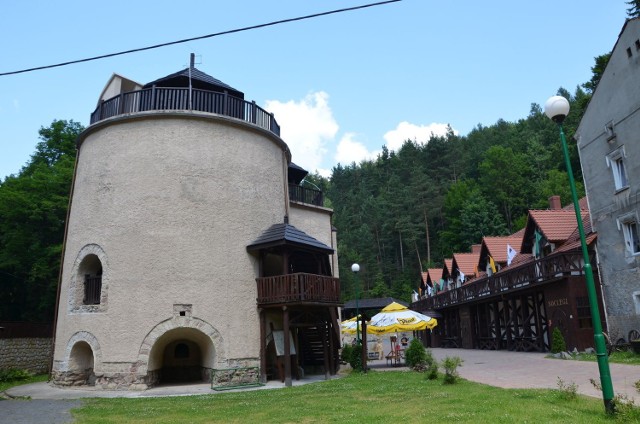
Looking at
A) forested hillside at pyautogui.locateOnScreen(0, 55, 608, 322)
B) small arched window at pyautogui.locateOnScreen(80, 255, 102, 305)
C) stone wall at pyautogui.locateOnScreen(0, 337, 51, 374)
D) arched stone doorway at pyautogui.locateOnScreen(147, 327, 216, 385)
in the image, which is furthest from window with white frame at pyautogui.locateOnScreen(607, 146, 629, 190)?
stone wall at pyautogui.locateOnScreen(0, 337, 51, 374)

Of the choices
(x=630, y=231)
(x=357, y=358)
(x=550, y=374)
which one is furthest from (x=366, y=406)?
(x=630, y=231)

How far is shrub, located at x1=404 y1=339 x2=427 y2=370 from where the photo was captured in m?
19.2

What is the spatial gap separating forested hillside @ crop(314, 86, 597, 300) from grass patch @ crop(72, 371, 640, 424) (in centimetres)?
4587

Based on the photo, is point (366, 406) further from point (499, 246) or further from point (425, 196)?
point (425, 196)

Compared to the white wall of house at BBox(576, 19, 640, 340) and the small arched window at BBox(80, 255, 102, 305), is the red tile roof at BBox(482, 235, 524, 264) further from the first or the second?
the small arched window at BBox(80, 255, 102, 305)

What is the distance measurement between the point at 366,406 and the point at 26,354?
2061cm

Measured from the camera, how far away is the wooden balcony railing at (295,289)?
1730cm

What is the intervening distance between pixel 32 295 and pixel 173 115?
1880 centimetres

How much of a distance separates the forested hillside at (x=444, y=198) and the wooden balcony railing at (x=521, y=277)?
25564 mm

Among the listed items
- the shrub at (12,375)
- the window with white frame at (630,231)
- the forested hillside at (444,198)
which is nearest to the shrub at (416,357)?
the window with white frame at (630,231)

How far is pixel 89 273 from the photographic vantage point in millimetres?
18844

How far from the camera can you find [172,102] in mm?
18875

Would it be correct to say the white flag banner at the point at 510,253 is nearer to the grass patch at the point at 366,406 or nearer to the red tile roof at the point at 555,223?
the red tile roof at the point at 555,223

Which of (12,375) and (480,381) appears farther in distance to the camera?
(12,375)
